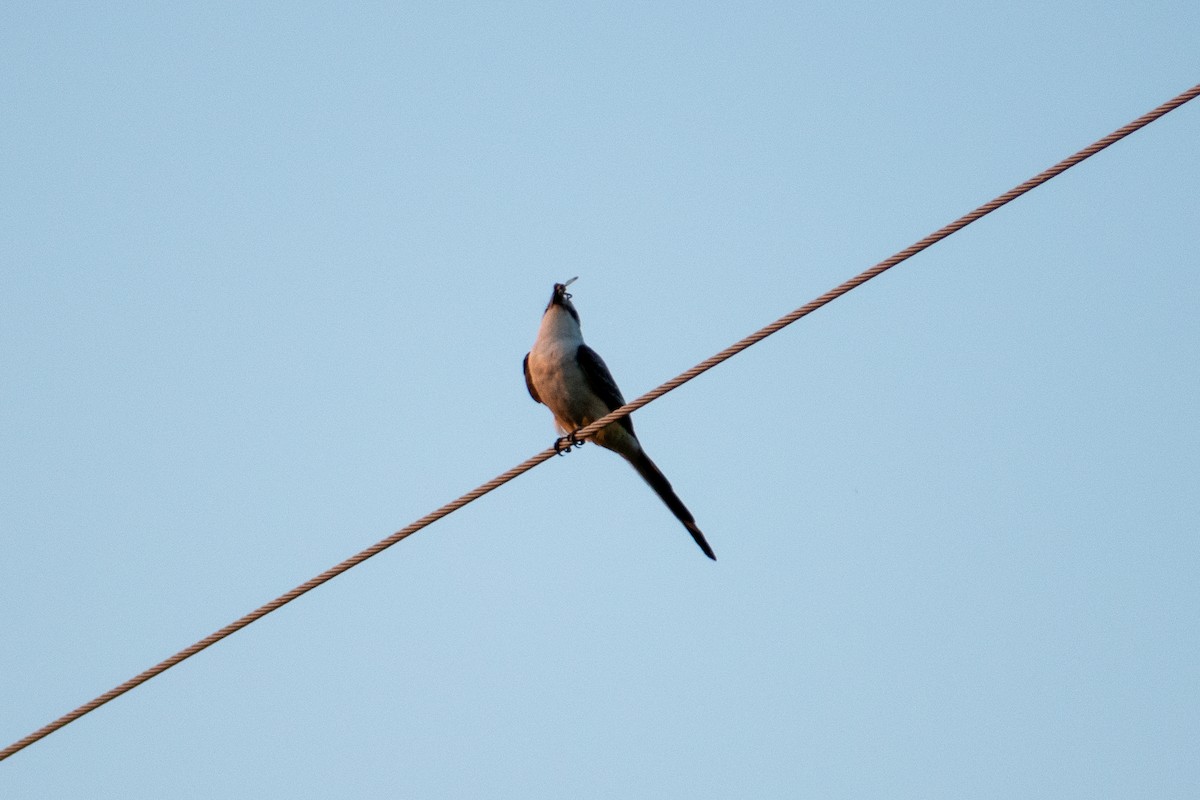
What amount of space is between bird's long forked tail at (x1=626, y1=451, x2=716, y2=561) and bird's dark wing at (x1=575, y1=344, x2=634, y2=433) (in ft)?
0.85

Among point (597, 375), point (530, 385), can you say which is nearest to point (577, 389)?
point (597, 375)

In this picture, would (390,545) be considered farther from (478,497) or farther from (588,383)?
(588,383)

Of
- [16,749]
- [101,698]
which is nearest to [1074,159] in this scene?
[101,698]

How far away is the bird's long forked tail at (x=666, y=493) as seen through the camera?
8227 mm

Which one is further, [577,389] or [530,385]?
[530,385]

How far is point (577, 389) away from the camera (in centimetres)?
880

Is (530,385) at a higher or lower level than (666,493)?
higher

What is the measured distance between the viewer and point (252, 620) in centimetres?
537

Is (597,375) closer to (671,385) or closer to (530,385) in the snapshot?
(530,385)

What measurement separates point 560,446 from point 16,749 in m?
3.86

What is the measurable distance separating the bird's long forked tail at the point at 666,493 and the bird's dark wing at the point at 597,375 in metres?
0.26

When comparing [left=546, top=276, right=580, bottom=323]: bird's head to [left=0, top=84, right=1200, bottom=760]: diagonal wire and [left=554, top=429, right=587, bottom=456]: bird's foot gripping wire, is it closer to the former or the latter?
[left=554, top=429, right=587, bottom=456]: bird's foot gripping wire

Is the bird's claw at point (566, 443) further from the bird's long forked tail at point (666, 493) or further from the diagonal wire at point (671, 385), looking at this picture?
the diagonal wire at point (671, 385)

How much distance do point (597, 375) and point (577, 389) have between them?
6.7 inches
